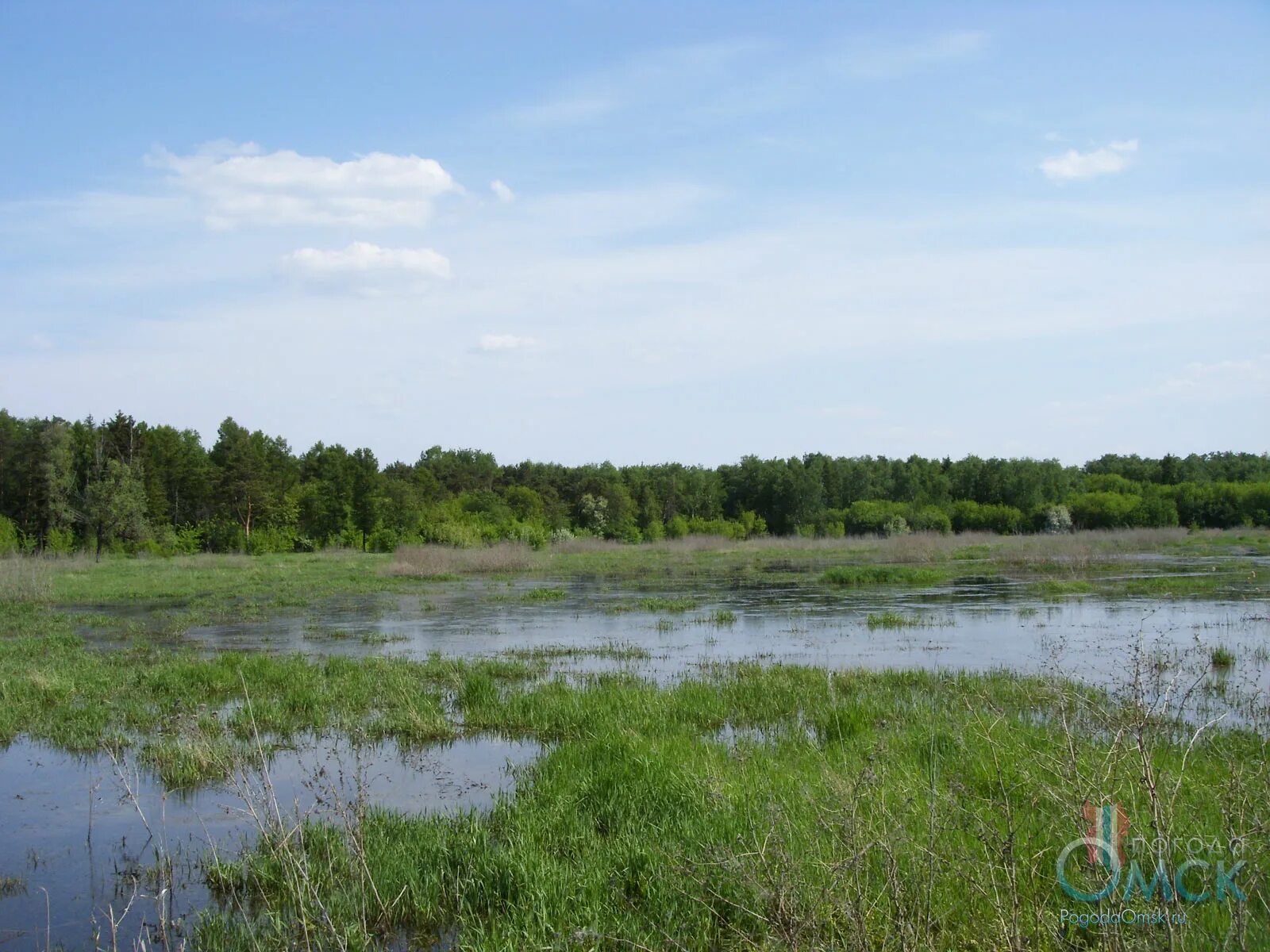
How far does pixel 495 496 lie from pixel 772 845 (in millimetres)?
68844

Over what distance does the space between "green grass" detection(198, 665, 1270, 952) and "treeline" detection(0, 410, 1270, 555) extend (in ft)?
150

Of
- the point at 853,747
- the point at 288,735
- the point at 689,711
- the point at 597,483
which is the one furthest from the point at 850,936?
the point at 597,483

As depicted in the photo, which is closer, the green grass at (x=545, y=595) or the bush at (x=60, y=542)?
the green grass at (x=545, y=595)

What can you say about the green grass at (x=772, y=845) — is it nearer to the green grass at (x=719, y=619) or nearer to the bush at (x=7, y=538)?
the green grass at (x=719, y=619)

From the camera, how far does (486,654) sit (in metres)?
17.7

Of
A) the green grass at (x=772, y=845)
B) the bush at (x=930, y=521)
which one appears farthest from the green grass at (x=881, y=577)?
the bush at (x=930, y=521)

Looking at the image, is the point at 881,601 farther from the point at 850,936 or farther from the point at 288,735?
the point at 850,936

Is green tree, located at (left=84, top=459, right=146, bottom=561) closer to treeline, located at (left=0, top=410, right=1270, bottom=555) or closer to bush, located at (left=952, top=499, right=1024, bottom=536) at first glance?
treeline, located at (left=0, top=410, right=1270, bottom=555)

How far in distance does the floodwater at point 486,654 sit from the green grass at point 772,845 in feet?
2.16

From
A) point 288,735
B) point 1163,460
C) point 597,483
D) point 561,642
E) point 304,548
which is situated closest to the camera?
point 288,735

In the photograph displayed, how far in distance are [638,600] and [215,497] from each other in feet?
162

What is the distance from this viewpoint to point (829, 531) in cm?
7344

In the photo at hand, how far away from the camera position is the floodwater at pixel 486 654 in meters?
7.08

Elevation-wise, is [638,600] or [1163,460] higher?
[1163,460]
